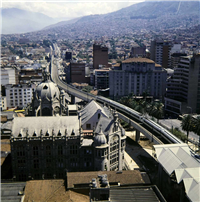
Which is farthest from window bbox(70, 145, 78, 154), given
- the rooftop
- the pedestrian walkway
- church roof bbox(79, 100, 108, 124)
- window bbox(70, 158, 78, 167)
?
the pedestrian walkway

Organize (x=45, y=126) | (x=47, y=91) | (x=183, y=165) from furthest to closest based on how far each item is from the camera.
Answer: (x=47, y=91) < (x=45, y=126) < (x=183, y=165)

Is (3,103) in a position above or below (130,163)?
above

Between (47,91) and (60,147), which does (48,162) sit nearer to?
A: (60,147)

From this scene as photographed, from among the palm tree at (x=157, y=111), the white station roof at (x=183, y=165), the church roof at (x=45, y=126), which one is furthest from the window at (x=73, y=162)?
the palm tree at (x=157, y=111)

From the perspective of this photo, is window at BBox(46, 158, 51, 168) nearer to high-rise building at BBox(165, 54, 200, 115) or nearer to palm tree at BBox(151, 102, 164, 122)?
palm tree at BBox(151, 102, 164, 122)

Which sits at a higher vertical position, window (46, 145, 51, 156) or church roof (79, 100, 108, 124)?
church roof (79, 100, 108, 124)

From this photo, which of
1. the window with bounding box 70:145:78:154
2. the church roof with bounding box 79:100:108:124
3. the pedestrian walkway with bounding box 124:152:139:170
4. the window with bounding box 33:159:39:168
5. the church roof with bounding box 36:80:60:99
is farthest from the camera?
the church roof with bounding box 36:80:60:99

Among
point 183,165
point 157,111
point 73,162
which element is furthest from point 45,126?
point 157,111
